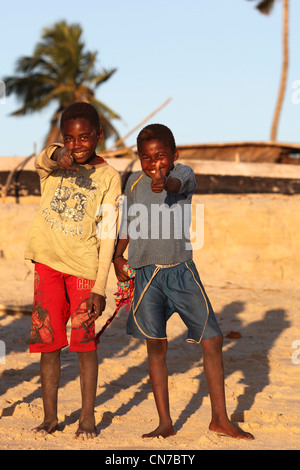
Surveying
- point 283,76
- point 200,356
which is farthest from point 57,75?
point 200,356

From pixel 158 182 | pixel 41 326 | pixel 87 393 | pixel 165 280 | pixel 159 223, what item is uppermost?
pixel 158 182

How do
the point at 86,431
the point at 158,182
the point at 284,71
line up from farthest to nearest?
the point at 284,71 < the point at 86,431 < the point at 158,182

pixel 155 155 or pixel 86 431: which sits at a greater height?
pixel 155 155

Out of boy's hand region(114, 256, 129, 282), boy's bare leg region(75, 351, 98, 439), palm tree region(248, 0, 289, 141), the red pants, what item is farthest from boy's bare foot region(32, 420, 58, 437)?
palm tree region(248, 0, 289, 141)

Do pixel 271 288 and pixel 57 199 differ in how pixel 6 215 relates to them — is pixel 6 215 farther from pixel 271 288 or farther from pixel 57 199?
pixel 57 199

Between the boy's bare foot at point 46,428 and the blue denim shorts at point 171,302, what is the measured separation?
27.1 inches

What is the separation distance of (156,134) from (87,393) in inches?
59.3

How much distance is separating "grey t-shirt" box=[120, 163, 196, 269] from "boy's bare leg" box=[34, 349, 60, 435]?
0.72 meters

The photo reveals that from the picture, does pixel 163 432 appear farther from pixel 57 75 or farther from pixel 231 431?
pixel 57 75

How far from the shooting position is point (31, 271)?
981cm

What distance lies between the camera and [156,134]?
3.48 m

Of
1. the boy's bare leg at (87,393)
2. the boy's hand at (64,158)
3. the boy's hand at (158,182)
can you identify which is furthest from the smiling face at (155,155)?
the boy's bare leg at (87,393)

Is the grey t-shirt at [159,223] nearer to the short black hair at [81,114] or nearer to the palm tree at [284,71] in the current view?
the short black hair at [81,114]

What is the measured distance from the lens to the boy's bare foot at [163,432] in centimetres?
339
